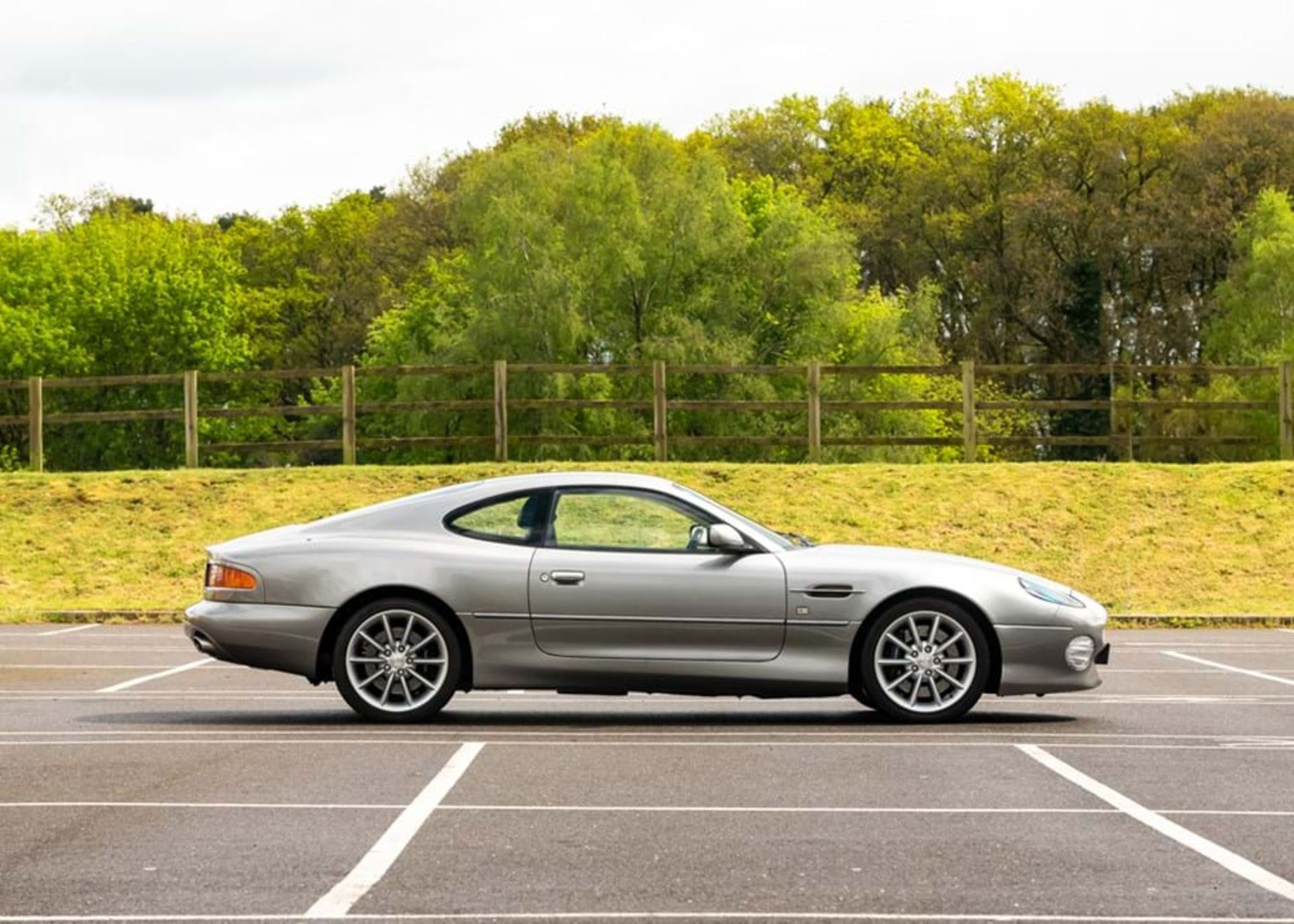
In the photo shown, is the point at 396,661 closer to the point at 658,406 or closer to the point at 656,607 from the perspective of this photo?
the point at 656,607

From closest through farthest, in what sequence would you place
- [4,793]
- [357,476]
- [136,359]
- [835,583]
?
[4,793], [835,583], [357,476], [136,359]

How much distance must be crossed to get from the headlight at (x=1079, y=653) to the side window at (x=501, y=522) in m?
3.11

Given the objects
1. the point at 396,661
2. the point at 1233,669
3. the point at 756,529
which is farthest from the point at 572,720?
the point at 1233,669

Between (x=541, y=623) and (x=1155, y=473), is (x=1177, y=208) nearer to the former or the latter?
(x=1155, y=473)

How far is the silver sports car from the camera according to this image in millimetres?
12602

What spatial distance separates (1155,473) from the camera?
105ft

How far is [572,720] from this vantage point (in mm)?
13375

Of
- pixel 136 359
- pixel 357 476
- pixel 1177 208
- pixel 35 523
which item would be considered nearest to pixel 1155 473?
pixel 357 476

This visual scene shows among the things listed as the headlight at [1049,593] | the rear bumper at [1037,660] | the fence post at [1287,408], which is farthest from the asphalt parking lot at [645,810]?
the fence post at [1287,408]

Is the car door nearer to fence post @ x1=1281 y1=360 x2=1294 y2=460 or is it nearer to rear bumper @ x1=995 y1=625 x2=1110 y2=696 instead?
rear bumper @ x1=995 y1=625 x2=1110 y2=696

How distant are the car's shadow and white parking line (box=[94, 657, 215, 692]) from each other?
6.31 feet

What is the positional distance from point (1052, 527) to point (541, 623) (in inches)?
700

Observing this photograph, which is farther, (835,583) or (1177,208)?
(1177,208)

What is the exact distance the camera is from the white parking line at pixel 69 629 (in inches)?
876
